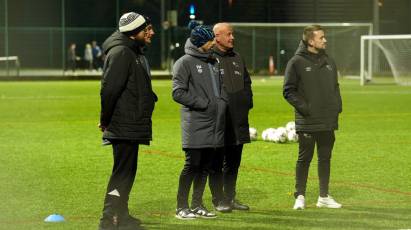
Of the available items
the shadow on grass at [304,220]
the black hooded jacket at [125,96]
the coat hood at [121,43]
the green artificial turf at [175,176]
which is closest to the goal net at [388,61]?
the green artificial turf at [175,176]

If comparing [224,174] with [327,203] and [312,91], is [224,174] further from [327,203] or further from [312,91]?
[312,91]

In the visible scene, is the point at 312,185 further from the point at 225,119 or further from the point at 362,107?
the point at 362,107

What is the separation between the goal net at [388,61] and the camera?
3750 centimetres

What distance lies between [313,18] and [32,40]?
45.4 m

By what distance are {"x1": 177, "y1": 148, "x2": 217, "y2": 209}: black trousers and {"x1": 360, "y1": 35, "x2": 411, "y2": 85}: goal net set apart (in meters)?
27.3

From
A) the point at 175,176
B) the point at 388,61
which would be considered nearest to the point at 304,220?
the point at 175,176

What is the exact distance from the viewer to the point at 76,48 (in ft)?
175

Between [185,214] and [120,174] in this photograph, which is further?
[185,214]

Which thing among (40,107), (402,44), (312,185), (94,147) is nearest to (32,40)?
(402,44)

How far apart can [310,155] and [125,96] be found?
2.44 meters

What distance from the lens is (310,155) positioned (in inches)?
401

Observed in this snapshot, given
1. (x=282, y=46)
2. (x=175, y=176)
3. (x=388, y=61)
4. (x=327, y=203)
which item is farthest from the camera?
(x=282, y=46)

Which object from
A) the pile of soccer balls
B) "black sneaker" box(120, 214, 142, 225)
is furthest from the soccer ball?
"black sneaker" box(120, 214, 142, 225)

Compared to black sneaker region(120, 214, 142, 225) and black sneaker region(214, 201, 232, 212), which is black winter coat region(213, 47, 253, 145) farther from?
black sneaker region(120, 214, 142, 225)
